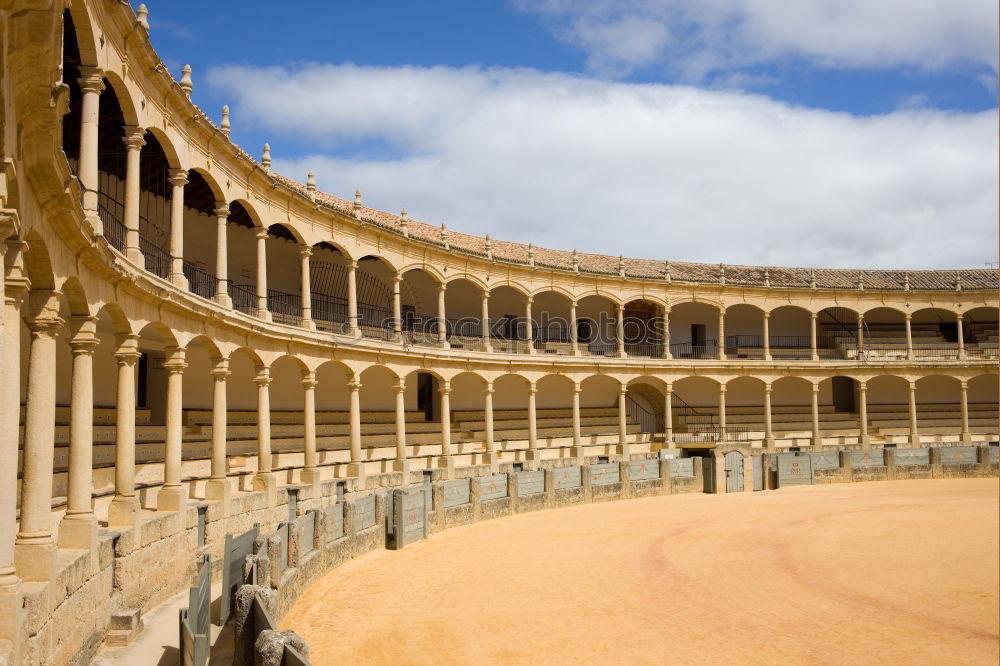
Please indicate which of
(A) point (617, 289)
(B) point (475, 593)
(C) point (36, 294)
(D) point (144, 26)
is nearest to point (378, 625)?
(B) point (475, 593)

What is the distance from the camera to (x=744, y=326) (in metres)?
41.0

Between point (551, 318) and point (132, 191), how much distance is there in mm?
24524

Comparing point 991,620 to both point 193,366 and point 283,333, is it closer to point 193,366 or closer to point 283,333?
point 283,333

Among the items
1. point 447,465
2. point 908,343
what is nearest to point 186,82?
point 447,465

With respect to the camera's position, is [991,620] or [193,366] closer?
[991,620]

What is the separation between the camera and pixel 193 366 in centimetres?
2242

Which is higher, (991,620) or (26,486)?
(26,486)

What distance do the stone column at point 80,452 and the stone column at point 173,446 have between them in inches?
123

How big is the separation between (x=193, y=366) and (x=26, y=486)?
13.8 m

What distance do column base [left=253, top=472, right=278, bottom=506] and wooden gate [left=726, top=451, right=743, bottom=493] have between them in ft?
50.0

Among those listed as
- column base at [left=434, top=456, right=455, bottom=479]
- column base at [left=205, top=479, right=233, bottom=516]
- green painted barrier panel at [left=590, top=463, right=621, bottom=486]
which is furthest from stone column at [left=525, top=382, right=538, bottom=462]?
column base at [left=205, top=479, right=233, bottom=516]

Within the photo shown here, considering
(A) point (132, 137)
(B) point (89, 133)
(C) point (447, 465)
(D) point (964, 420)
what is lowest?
(C) point (447, 465)

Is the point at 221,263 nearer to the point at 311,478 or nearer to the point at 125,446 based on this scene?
the point at 311,478

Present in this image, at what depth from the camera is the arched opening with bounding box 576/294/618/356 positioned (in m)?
37.4
